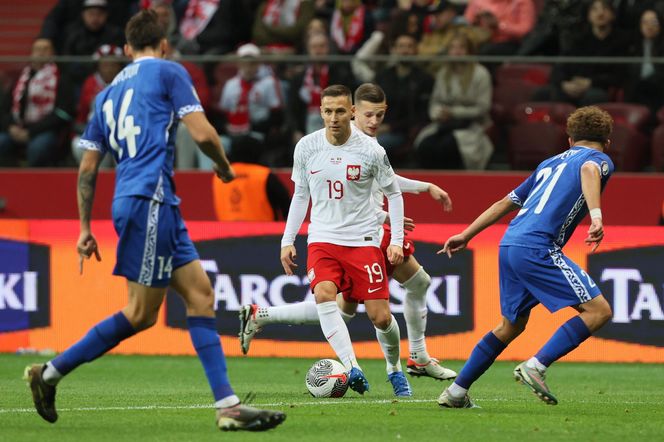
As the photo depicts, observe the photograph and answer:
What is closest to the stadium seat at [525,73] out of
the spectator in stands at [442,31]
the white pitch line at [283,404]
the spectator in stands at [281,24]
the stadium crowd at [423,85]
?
the stadium crowd at [423,85]

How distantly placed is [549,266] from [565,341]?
481mm

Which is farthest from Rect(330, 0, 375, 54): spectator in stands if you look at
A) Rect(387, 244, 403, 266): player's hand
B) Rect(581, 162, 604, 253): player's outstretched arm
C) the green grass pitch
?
Rect(581, 162, 604, 253): player's outstretched arm

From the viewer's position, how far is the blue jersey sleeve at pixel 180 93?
23.2ft

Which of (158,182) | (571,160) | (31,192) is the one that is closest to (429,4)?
(31,192)

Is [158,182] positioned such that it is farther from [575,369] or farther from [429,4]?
[429,4]

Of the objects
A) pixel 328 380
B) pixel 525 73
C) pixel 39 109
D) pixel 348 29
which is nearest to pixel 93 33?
pixel 39 109

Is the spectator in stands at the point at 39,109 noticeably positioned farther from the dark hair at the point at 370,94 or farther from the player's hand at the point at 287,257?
the player's hand at the point at 287,257

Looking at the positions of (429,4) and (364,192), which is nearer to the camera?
(364,192)

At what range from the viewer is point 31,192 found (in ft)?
53.0

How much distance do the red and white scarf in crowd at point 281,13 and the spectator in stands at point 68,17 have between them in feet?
6.19

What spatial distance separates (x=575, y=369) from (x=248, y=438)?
6.04 metres

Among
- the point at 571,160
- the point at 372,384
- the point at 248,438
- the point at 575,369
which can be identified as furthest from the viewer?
the point at 575,369

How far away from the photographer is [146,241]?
7.07m

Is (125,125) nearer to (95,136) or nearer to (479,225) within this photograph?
(95,136)
